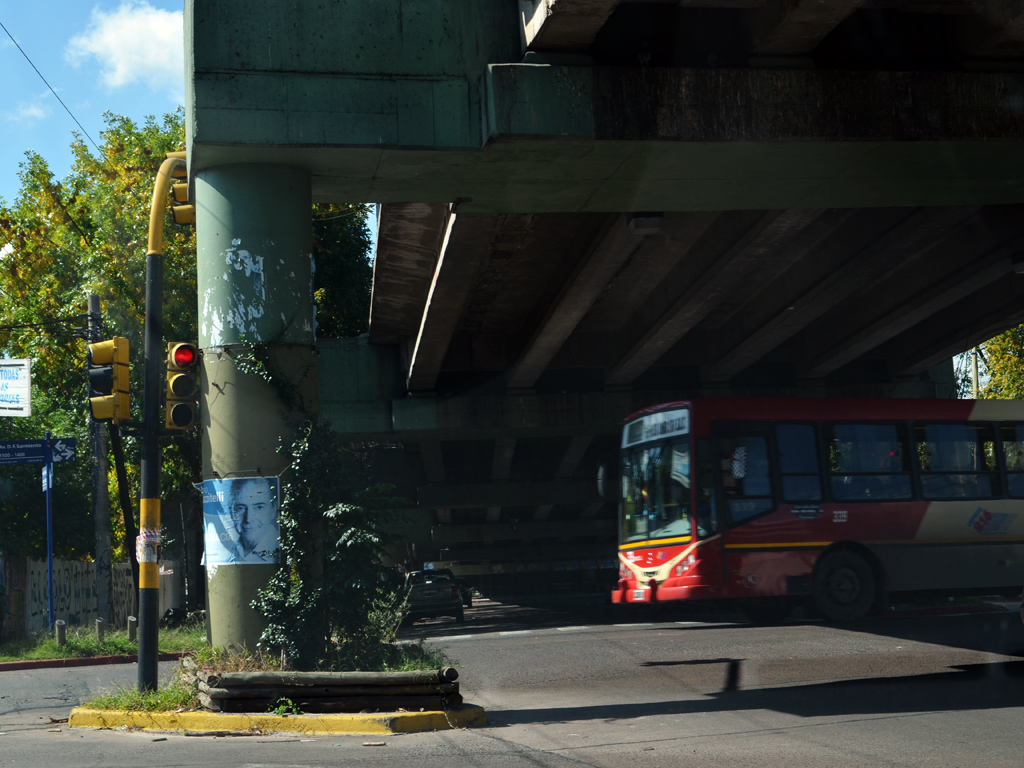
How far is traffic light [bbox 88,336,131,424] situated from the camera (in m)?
11.1

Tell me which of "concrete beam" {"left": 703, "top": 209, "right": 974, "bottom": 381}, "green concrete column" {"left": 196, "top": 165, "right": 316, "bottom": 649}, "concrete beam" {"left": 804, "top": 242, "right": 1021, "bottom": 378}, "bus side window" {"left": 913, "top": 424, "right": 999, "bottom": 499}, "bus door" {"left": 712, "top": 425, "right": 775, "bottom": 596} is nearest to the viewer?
"green concrete column" {"left": 196, "top": 165, "right": 316, "bottom": 649}

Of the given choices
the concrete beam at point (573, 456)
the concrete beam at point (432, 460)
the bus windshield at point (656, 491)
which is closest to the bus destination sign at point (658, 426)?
the bus windshield at point (656, 491)

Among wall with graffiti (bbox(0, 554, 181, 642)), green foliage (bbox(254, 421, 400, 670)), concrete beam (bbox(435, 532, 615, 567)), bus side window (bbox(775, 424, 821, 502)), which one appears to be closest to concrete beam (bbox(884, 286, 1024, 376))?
bus side window (bbox(775, 424, 821, 502))

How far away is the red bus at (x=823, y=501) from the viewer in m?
17.5

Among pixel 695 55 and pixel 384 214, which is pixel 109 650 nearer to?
pixel 384 214

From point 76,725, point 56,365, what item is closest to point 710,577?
point 76,725

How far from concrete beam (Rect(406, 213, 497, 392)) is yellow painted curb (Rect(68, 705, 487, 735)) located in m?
7.21

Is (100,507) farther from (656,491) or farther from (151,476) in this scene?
(151,476)

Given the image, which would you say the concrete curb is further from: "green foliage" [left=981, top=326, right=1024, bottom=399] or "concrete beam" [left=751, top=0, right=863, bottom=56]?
"green foliage" [left=981, top=326, right=1024, bottom=399]

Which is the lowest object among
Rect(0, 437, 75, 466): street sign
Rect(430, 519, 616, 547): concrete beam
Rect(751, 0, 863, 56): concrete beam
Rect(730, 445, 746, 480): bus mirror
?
Rect(430, 519, 616, 547): concrete beam

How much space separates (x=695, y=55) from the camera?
1138 centimetres

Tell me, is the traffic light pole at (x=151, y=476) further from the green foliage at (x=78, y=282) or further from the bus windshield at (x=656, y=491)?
the green foliage at (x=78, y=282)

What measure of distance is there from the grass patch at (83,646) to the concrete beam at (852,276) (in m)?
12.5

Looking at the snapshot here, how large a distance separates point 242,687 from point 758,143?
755cm
